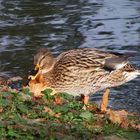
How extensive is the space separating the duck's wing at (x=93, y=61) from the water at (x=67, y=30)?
77 cm

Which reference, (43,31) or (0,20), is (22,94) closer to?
(43,31)

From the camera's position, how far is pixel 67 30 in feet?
45.6

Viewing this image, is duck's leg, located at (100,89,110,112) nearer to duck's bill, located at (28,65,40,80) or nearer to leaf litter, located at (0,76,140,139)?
leaf litter, located at (0,76,140,139)

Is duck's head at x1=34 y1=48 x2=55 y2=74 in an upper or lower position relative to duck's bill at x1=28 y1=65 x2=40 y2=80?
upper

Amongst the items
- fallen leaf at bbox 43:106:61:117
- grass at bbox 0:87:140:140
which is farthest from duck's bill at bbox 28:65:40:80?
fallen leaf at bbox 43:106:61:117

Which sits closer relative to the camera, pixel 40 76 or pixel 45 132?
pixel 45 132

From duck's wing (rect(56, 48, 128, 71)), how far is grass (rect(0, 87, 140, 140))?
1060mm

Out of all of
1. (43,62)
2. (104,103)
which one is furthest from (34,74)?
(104,103)

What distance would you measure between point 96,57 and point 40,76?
83 cm

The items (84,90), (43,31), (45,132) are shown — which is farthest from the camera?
(43,31)

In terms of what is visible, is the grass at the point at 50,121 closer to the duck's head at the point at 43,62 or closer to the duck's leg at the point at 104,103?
the duck's leg at the point at 104,103

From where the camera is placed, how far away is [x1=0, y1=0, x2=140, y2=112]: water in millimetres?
11780

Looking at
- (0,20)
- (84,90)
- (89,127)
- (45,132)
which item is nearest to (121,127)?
(89,127)

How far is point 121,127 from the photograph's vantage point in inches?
293
